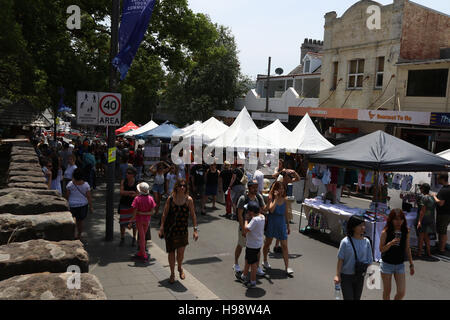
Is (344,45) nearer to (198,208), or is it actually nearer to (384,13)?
(384,13)

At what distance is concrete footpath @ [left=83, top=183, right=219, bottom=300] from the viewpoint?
6.45m

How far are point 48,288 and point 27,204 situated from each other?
8.96ft

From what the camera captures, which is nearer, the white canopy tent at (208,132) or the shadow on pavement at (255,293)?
the shadow on pavement at (255,293)

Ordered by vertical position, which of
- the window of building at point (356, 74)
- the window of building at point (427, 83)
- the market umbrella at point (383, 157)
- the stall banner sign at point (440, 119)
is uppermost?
the window of building at point (356, 74)

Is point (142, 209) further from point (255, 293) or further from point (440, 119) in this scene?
point (440, 119)

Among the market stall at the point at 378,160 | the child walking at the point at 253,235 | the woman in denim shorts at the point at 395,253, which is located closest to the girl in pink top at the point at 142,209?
the child walking at the point at 253,235

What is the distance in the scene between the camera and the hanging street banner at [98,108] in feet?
28.3

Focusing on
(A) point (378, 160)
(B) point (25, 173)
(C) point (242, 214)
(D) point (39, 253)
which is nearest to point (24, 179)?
(B) point (25, 173)

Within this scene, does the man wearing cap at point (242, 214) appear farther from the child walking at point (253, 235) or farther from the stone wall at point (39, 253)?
the stone wall at point (39, 253)

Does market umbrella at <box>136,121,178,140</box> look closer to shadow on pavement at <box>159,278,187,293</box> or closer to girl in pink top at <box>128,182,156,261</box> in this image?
girl in pink top at <box>128,182,156,261</box>

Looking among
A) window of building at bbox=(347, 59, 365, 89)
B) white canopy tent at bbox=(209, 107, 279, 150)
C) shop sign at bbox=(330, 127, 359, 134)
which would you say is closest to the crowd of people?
white canopy tent at bbox=(209, 107, 279, 150)

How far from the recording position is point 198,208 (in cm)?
1391

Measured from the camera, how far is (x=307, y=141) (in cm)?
1677

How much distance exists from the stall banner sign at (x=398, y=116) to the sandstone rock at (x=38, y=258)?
18.5 metres
